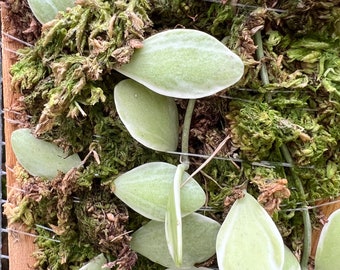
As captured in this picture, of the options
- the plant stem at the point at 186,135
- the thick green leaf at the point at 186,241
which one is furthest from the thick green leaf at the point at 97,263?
the plant stem at the point at 186,135

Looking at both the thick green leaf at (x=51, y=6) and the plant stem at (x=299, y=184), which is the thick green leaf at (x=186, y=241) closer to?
the plant stem at (x=299, y=184)

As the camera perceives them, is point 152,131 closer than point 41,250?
Yes

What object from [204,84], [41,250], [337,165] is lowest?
[41,250]

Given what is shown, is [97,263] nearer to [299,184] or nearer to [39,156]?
[39,156]

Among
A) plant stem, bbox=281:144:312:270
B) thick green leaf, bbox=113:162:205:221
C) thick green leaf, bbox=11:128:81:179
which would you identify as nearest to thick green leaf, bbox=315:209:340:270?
plant stem, bbox=281:144:312:270

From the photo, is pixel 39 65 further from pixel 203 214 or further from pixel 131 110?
pixel 203 214

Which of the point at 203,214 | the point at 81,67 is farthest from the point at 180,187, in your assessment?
→ the point at 81,67
